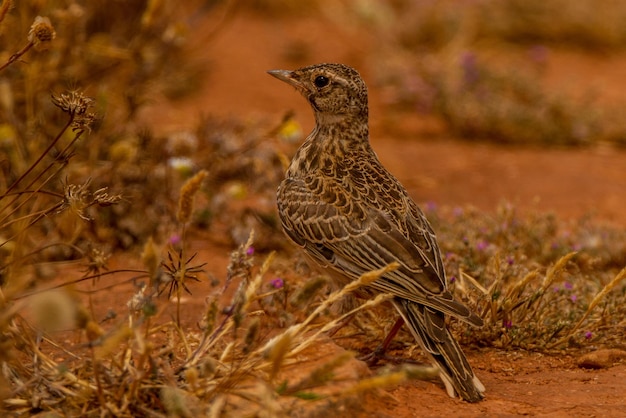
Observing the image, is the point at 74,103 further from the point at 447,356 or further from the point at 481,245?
the point at 481,245

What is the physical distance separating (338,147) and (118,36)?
4403 mm

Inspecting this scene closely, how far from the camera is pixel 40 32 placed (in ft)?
13.6

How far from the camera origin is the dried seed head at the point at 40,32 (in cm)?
412

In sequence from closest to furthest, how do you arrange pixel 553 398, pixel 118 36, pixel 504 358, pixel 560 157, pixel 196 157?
pixel 553 398
pixel 504 358
pixel 196 157
pixel 118 36
pixel 560 157

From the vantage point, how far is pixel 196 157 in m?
7.50

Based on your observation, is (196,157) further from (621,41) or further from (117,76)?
Result: (621,41)

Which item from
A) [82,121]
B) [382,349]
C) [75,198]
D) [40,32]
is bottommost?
[382,349]

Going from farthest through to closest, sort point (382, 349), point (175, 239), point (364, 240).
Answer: point (175, 239), point (382, 349), point (364, 240)

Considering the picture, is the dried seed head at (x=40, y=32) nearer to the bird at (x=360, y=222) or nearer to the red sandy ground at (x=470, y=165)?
the bird at (x=360, y=222)

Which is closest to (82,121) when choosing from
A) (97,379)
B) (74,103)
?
(74,103)

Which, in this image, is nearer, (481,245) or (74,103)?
(74,103)

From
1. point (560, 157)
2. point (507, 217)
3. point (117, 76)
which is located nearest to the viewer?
point (507, 217)

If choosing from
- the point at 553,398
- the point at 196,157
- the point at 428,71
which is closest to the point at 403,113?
the point at 428,71

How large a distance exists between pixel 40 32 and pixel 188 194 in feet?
3.96
